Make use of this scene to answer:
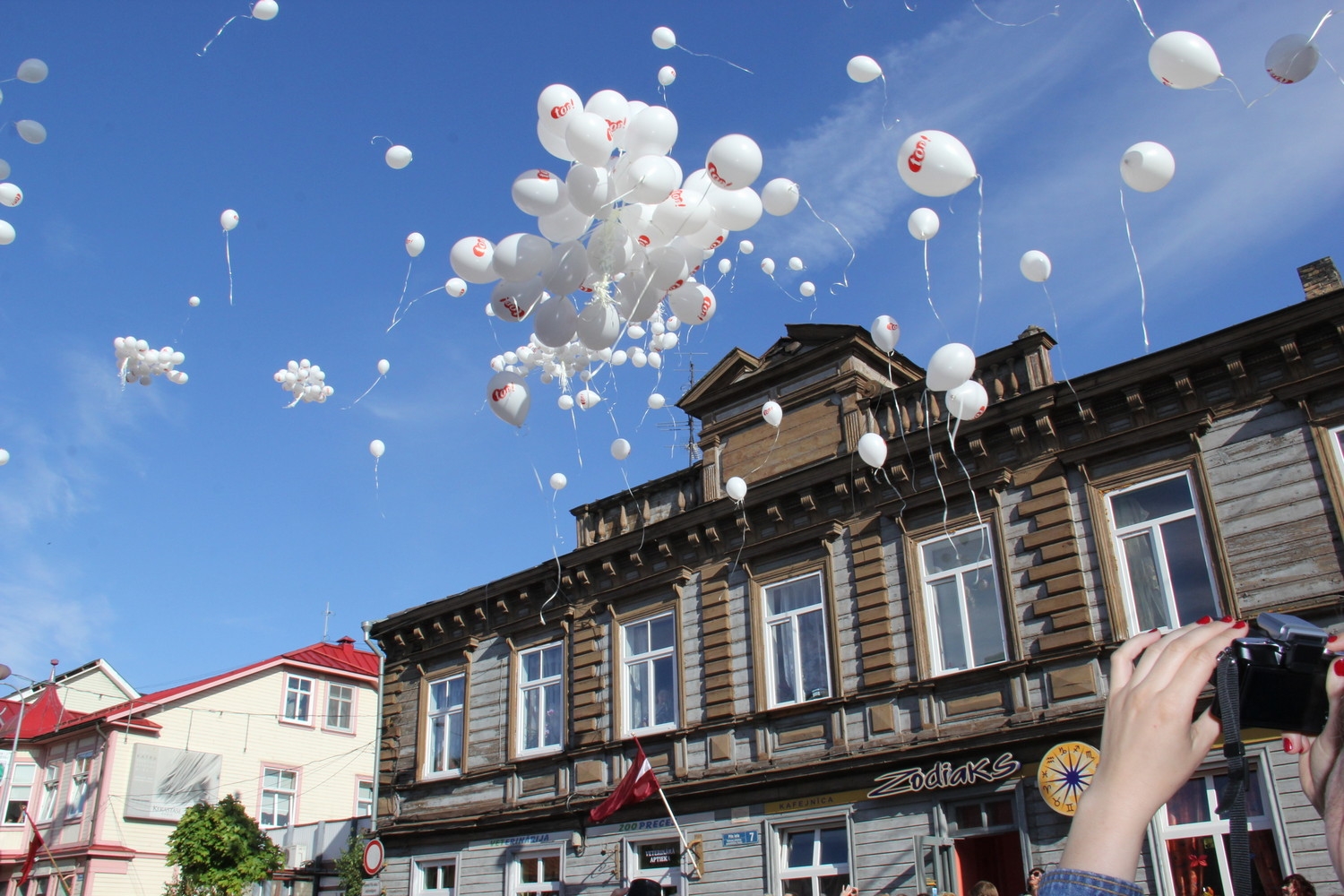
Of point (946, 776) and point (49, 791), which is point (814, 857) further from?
point (49, 791)

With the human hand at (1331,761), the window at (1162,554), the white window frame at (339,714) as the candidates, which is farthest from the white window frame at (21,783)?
the human hand at (1331,761)

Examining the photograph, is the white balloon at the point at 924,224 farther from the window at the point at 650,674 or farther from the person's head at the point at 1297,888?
the window at the point at 650,674

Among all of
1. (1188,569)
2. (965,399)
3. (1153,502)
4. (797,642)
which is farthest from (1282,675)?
(797,642)

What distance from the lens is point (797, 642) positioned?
16922mm

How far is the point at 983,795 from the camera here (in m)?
14.0

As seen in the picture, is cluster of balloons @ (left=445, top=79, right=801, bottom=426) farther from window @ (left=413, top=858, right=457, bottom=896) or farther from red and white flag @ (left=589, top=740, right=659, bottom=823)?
window @ (left=413, top=858, right=457, bottom=896)

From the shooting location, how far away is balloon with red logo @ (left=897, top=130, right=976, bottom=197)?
344 inches

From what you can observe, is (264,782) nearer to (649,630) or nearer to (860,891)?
(649,630)

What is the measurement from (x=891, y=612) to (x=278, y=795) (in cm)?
2617

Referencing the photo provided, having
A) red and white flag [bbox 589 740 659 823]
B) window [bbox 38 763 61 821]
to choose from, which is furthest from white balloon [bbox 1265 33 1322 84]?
window [bbox 38 763 61 821]

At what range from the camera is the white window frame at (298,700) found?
118ft

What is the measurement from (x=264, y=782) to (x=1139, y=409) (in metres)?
30.1

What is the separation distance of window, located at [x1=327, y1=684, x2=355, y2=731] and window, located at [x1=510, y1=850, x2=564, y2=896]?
64.6 ft

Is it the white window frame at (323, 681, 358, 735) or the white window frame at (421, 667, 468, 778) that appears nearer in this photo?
the white window frame at (421, 667, 468, 778)
